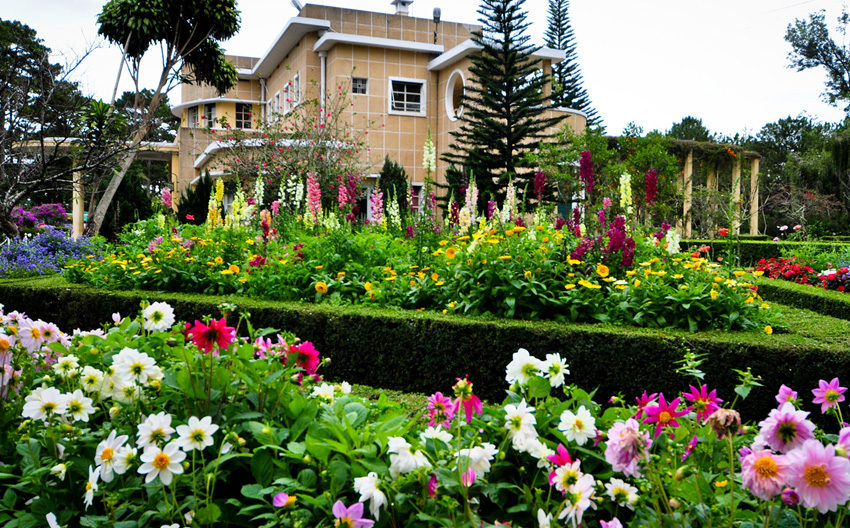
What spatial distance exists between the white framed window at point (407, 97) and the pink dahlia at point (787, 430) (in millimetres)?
17027

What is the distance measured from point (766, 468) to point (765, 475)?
0.03 feet

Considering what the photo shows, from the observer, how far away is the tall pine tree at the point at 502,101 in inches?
567

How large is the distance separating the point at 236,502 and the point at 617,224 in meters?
4.02

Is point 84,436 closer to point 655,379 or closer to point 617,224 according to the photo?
point 655,379

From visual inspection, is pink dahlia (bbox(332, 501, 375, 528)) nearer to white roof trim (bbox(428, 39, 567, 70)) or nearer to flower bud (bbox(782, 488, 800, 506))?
flower bud (bbox(782, 488, 800, 506))

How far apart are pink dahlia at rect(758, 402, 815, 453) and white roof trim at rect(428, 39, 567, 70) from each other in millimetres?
14887

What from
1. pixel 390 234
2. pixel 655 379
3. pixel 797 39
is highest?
pixel 797 39

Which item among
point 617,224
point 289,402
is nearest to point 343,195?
point 617,224

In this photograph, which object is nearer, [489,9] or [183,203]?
[489,9]

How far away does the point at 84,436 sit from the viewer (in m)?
1.68

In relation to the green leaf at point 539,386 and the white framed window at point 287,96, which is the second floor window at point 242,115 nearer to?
the white framed window at point 287,96

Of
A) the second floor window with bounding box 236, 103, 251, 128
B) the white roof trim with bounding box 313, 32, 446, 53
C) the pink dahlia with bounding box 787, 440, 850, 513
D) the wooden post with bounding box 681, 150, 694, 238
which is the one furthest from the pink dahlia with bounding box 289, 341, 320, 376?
the second floor window with bounding box 236, 103, 251, 128

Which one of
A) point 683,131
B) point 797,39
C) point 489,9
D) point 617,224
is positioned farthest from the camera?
point 683,131

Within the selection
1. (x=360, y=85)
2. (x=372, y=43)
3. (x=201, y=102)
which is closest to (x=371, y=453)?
(x=372, y=43)
